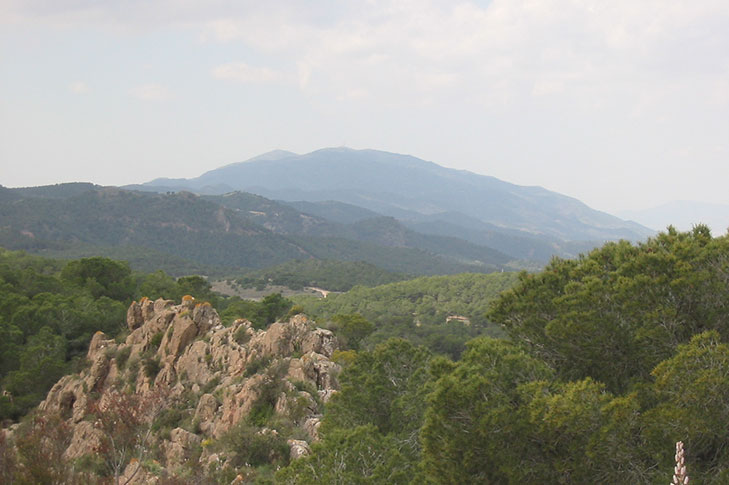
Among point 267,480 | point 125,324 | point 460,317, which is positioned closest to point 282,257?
point 460,317

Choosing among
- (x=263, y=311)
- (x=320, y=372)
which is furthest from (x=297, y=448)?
(x=263, y=311)

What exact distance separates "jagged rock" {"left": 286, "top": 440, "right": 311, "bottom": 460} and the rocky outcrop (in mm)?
34

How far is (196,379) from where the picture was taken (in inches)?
931

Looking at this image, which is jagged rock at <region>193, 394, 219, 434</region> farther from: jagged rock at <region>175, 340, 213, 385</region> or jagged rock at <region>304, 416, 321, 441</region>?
jagged rock at <region>304, 416, 321, 441</region>

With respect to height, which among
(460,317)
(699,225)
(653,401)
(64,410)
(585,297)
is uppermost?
(699,225)

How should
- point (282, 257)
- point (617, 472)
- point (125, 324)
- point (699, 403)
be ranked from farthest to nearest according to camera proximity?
point (282, 257)
point (125, 324)
point (617, 472)
point (699, 403)

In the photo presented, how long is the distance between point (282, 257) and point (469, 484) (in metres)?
159

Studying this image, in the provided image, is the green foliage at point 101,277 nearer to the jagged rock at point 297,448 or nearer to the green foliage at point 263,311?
the green foliage at point 263,311

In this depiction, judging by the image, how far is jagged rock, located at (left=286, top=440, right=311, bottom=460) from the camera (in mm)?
15205

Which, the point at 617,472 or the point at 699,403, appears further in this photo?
the point at 617,472

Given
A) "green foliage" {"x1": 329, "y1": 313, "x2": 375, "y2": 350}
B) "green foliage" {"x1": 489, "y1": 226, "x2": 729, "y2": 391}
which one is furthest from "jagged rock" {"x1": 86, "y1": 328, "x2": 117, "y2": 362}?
"green foliage" {"x1": 489, "y1": 226, "x2": 729, "y2": 391}

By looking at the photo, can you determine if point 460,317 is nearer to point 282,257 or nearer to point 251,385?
point 251,385

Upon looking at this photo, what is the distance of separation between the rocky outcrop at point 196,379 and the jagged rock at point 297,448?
1.3 inches

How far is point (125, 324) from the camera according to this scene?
35438mm
